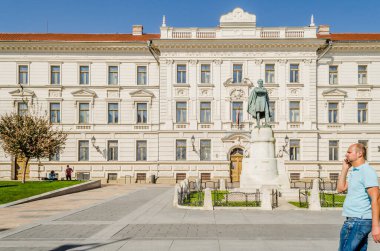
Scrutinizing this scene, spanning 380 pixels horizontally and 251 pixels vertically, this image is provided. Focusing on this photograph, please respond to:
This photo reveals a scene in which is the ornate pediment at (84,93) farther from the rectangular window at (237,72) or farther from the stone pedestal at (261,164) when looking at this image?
the stone pedestal at (261,164)

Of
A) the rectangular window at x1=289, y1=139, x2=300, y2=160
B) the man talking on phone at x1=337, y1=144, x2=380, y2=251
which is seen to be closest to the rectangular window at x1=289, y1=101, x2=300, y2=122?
the rectangular window at x1=289, y1=139, x2=300, y2=160

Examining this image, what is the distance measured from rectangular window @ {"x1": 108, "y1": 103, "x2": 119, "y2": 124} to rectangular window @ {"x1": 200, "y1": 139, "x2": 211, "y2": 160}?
27.3 feet

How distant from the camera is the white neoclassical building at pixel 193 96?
38875mm

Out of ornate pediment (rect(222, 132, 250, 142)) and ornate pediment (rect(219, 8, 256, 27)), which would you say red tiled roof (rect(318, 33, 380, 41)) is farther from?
ornate pediment (rect(222, 132, 250, 142))

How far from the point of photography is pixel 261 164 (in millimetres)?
22688

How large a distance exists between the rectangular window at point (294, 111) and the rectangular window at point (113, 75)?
16309 mm

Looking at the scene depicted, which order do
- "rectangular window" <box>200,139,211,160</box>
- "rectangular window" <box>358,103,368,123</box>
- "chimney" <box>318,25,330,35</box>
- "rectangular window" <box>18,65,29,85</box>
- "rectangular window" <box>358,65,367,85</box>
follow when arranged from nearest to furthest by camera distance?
"rectangular window" <box>200,139,211,160</box> → "rectangular window" <box>358,103,368,123</box> → "rectangular window" <box>358,65,367,85</box> → "rectangular window" <box>18,65,29,85</box> → "chimney" <box>318,25,330,35</box>

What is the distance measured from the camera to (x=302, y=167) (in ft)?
127

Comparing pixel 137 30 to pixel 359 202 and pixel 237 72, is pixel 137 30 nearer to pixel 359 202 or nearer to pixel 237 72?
pixel 237 72

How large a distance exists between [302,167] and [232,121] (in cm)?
749

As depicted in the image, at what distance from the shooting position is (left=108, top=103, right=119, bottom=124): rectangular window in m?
40.3

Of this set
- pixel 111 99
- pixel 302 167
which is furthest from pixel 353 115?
pixel 111 99

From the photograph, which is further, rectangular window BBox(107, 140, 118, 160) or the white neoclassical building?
rectangular window BBox(107, 140, 118, 160)

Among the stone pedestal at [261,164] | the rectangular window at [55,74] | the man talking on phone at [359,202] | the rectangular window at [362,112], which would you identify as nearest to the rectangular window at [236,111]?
the rectangular window at [362,112]
